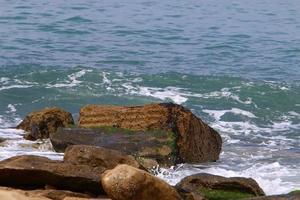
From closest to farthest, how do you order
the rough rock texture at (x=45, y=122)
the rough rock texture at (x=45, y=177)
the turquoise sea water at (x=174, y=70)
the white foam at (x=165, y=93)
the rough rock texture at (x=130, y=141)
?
the rough rock texture at (x=45, y=177), the rough rock texture at (x=130, y=141), the rough rock texture at (x=45, y=122), the turquoise sea water at (x=174, y=70), the white foam at (x=165, y=93)

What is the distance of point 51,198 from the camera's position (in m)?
7.54

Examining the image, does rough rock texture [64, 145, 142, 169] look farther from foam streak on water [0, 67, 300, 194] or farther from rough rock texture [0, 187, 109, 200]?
foam streak on water [0, 67, 300, 194]

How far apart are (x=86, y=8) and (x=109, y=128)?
2484 cm

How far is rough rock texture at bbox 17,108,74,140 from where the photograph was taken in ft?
41.1

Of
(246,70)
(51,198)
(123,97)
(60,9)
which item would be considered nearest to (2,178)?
(51,198)

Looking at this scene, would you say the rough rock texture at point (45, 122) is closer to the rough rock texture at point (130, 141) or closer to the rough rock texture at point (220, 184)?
the rough rock texture at point (130, 141)

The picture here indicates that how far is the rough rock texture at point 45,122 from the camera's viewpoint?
12.5 metres

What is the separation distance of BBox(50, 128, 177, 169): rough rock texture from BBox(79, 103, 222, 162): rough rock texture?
0.20 m

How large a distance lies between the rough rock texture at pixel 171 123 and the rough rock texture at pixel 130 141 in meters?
0.20

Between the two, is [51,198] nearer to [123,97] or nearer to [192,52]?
[123,97]

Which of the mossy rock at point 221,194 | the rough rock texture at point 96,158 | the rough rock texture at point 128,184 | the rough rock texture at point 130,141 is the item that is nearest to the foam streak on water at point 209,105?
the rough rock texture at point 130,141

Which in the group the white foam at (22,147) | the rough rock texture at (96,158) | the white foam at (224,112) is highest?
the rough rock texture at (96,158)

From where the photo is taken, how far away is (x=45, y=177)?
8062 millimetres

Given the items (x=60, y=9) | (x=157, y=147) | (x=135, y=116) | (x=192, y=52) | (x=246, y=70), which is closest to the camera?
(x=157, y=147)
